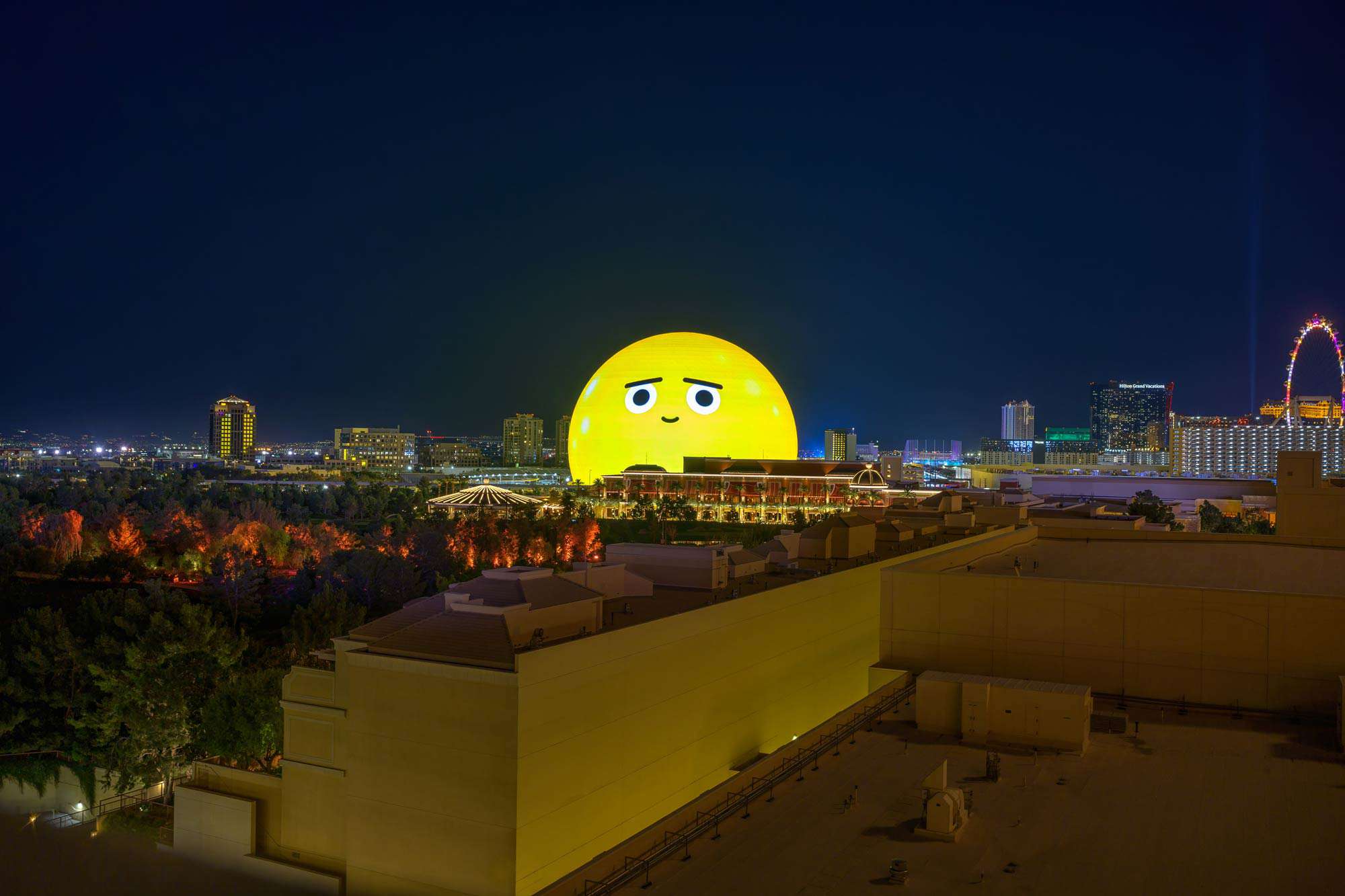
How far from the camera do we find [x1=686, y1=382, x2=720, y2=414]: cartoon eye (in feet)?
167

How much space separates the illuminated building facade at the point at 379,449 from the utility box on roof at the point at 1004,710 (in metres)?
117

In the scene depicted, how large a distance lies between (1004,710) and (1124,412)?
18381 cm

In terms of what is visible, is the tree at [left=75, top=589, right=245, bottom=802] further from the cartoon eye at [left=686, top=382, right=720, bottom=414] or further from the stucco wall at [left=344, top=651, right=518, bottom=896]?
the cartoon eye at [left=686, top=382, right=720, bottom=414]

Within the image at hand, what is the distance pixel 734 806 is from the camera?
32.2 ft

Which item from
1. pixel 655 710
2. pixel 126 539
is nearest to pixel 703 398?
pixel 126 539

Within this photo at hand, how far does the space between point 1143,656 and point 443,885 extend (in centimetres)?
957

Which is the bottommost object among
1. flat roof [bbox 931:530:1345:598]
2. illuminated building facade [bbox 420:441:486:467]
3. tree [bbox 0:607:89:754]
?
tree [bbox 0:607:89:754]

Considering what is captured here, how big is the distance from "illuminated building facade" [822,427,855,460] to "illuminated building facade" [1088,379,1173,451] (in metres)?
66.1

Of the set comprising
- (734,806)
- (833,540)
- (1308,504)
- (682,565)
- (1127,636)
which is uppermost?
(1308,504)

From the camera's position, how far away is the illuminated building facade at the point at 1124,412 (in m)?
175

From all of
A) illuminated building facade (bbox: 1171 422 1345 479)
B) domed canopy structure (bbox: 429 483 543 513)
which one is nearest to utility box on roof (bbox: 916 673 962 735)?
domed canopy structure (bbox: 429 483 543 513)

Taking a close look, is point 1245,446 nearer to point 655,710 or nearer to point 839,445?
point 839,445

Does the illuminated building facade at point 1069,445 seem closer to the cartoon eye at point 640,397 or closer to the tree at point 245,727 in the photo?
the cartoon eye at point 640,397

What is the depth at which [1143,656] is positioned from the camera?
13.9m
